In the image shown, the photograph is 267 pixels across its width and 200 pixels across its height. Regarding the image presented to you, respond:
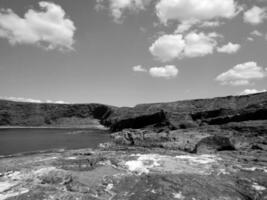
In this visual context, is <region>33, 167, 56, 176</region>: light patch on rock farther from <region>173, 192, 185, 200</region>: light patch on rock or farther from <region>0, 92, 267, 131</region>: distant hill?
<region>0, 92, 267, 131</region>: distant hill

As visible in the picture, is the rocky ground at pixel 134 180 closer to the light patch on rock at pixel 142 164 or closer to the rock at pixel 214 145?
the light patch on rock at pixel 142 164

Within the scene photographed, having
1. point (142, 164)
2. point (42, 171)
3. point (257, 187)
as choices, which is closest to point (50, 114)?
point (42, 171)

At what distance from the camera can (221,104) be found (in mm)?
73562

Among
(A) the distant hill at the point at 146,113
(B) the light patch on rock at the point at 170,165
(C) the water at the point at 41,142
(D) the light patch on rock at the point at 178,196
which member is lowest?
(C) the water at the point at 41,142

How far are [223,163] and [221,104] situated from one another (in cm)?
6212

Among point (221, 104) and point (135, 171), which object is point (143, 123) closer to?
point (221, 104)

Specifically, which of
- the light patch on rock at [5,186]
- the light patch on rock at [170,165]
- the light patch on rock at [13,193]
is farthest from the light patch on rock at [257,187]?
the light patch on rock at [5,186]

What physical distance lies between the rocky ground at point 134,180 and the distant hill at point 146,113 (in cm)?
3696

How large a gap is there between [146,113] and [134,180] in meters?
67.4

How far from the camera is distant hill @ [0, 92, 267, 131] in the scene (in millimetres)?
56344

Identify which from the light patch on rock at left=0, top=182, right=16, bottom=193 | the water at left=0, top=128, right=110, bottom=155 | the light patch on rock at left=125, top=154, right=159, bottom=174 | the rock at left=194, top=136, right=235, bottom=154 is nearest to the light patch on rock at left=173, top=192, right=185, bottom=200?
the light patch on rock at left=125, top=154, right=159, bottom=174

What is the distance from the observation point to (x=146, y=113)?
261 ft

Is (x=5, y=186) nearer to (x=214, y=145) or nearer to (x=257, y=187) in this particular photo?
(x=257, y=187)

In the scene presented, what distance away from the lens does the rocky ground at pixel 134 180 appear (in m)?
10.6
